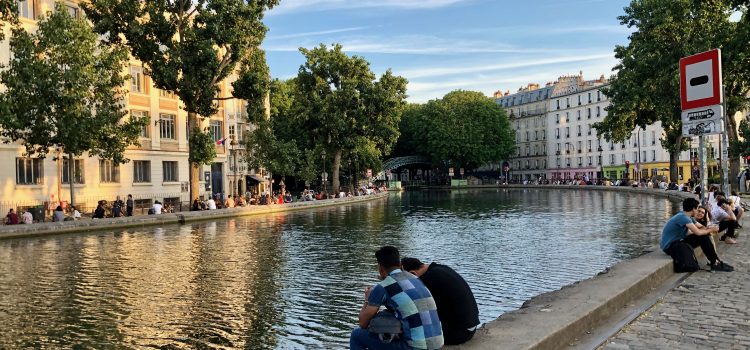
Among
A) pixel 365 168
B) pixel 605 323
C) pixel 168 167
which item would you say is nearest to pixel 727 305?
pixel 605 323

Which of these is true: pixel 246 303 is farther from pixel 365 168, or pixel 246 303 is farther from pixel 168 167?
pixel 365 168

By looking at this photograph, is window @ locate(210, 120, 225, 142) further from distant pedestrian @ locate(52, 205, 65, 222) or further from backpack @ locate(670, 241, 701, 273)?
backpack @ locate(670, 241, 701, 273)

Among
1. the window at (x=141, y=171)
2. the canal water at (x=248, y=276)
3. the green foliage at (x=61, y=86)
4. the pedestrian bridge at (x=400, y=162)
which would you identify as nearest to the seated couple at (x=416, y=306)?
the canal water at (x=248, y=276)

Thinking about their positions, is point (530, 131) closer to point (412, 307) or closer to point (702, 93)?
point (702, 93)

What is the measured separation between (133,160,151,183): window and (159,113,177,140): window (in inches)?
112

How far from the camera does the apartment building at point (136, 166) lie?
125ft

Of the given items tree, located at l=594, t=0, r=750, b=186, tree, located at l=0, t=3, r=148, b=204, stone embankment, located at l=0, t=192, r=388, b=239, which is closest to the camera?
stone embankment, located at l=0, t=192, r=388, b=239

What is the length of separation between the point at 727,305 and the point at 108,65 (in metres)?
33.2

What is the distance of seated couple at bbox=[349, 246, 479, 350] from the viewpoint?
543 centimetres

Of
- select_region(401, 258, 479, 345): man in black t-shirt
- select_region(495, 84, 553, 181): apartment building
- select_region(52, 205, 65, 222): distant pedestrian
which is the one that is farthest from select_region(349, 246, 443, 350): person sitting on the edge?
select_region(495, 84, 553, 181): apartment building

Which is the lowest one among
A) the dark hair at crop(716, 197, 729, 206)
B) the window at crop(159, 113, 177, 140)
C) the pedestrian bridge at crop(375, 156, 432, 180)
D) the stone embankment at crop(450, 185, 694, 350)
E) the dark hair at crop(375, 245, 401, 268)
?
the stone embankment at crop(450, 185, 694, 350)

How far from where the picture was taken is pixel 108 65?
34688 mm

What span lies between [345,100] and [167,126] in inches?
724

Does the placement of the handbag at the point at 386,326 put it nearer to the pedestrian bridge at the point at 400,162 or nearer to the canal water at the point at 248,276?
the canal water at the point at 248,276
